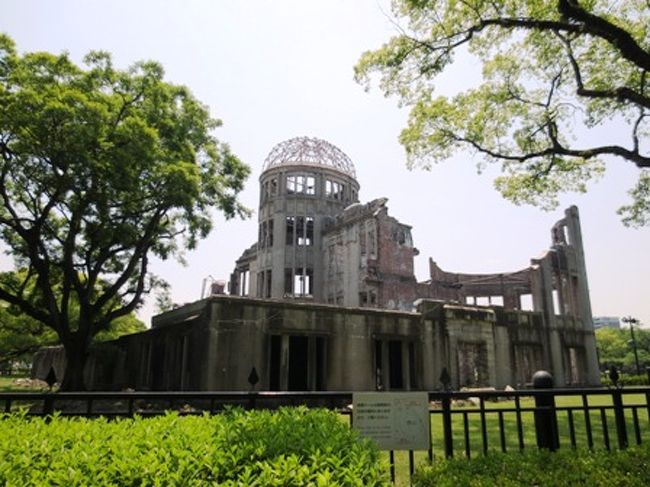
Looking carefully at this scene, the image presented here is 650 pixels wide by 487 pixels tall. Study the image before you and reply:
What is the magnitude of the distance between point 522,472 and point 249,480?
8.50 feet

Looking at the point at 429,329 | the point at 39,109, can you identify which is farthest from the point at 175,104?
the point at 429,329

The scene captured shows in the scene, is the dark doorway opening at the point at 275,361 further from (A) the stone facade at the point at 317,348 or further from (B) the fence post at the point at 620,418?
(B) the fence post at the point at 620,418

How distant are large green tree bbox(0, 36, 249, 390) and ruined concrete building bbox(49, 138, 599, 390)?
13.9 ft

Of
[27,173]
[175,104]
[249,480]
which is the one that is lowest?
[249,480]

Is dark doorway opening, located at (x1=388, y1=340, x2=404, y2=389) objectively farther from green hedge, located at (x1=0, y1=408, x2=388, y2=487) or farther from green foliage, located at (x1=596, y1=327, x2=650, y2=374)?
green foliage, located at (x1=596, y1=327, x2=650, y2=374)

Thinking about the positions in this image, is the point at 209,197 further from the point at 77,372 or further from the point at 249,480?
the point at 249,480

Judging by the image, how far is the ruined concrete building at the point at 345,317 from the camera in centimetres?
1498

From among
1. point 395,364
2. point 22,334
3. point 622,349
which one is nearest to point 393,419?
point 395,364

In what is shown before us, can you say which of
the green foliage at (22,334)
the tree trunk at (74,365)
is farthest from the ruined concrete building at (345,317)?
the green foliage at (22,334)

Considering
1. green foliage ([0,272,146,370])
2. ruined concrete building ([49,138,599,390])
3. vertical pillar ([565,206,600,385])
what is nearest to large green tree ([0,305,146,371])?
green foliage ([0,272,146,370])

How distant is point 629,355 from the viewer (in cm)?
5741

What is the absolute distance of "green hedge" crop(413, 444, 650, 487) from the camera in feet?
11.2

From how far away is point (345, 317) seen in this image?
16516 millimetres

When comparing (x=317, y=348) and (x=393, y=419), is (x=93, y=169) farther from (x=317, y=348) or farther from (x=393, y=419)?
(x=393, y=419)
